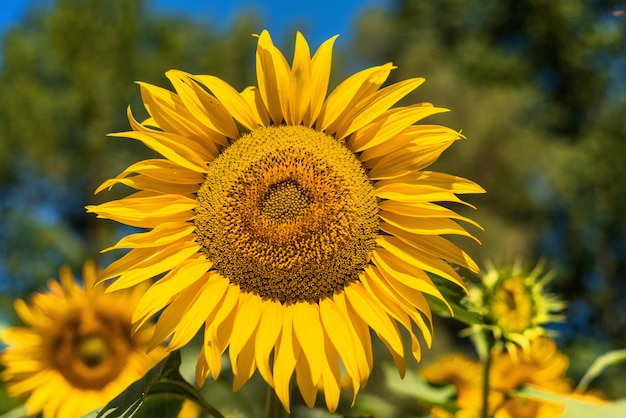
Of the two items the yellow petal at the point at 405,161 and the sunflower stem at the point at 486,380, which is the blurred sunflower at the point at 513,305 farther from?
the yellow petal at the point at 405,161

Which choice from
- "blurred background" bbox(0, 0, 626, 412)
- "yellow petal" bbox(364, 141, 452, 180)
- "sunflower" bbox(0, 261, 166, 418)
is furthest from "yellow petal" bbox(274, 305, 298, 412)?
"blurred background" bbox(0, 0, 626, 412)

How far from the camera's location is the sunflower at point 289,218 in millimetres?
843

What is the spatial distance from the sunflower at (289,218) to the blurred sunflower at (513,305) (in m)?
0.22

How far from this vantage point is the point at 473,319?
945 mm

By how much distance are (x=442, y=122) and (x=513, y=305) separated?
10170 millimetres

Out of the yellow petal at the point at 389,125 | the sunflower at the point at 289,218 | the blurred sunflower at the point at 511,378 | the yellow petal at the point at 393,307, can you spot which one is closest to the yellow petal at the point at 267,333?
the sunflower at the point at 289,218

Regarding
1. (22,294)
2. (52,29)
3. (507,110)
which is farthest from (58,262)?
(507,110)

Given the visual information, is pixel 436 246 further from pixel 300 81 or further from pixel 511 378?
pixel 511 378

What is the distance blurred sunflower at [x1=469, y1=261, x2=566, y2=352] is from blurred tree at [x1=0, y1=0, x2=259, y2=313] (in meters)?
12.4

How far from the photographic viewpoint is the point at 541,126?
16.0m

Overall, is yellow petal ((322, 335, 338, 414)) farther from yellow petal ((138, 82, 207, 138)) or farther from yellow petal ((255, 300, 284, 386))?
yellow petal ((138, 82, 207, 138))

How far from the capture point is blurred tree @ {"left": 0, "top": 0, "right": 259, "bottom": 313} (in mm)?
13977

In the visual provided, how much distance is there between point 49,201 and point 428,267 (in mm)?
14865

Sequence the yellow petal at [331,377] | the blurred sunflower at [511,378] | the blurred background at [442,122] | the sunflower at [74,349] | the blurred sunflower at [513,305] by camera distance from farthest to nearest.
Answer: the blurred background at [442,122] → the sunflower at [74,349] → the blurred sunflower at [511,378] → the blurred sunflower at [513,305] → the yellow petal at [331,377]
